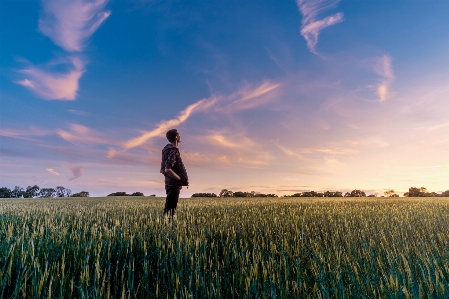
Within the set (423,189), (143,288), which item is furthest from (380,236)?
(423,189)

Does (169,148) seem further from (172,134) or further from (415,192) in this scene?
(415,192)

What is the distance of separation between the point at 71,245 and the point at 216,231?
2287 mm

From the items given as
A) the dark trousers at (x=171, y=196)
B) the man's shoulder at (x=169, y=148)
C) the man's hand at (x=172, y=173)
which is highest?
the man's shoulder at (x=169, y=148)

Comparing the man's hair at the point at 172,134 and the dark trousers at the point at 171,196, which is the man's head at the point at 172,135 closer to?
the man's hair at the point at 172,134

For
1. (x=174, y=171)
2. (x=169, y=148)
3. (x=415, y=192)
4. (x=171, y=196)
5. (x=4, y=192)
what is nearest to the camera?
(x=169, y=148)

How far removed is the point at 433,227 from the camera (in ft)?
20.9

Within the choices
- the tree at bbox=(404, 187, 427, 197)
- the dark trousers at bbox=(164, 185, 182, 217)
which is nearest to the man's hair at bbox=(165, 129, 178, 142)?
the dark trousers at bbox=(164, 185, 182, 217)

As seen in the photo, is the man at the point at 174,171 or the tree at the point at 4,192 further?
the tree at the point at 4,192

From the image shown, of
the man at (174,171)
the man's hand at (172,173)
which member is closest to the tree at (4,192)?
the man at (174,171)

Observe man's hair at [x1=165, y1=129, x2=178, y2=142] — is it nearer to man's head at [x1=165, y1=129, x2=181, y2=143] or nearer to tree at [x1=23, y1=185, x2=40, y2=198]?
man's head at [x1=165, y1=129, x2=181, y2=143]

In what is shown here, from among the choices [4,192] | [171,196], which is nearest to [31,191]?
[4,192]

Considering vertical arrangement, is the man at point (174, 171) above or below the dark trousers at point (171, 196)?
above

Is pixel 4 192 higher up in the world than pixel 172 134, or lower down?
higher up

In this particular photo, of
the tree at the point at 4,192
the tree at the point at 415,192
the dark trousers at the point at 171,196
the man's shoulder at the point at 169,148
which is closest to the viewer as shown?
the man's shoulder at the point at 169,148
